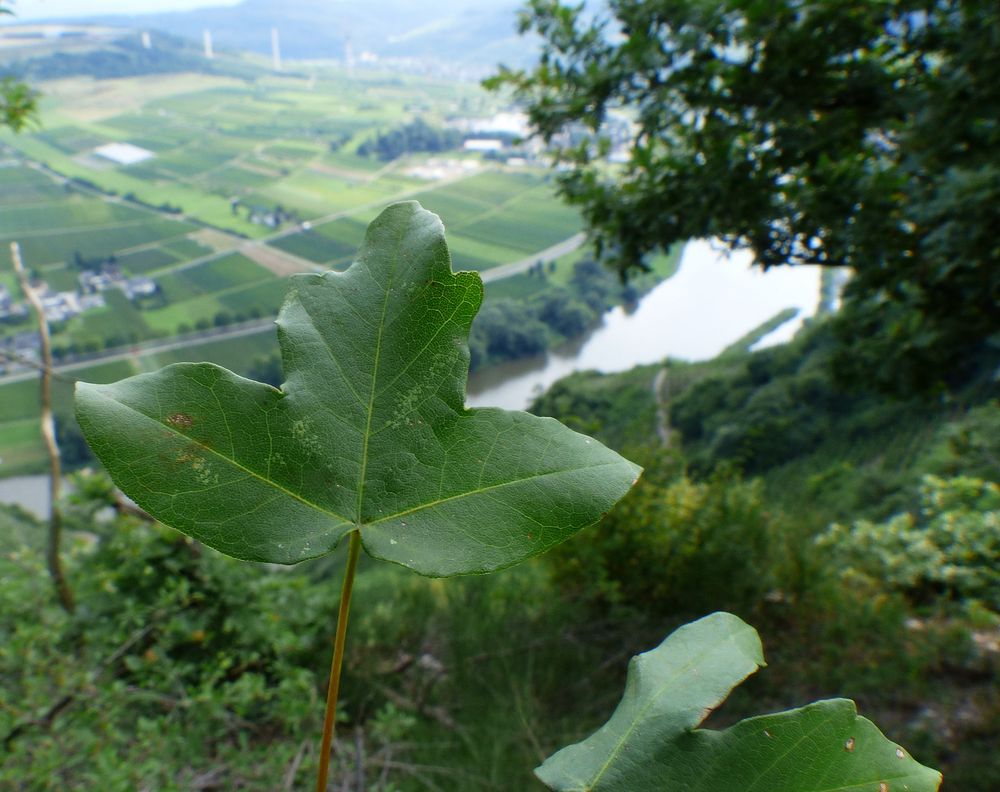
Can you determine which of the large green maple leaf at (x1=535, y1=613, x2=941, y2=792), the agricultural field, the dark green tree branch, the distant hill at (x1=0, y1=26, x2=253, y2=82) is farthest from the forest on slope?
the distant hill at (x1=0, y1=26, x2=253, y2=82)

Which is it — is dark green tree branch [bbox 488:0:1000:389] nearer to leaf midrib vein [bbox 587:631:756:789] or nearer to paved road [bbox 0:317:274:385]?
leaf midrib vein [bbox 587:631:756:789]

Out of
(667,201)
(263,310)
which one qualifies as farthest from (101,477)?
(263,310)

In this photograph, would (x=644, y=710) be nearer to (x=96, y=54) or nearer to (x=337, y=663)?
(x=337, y=663)

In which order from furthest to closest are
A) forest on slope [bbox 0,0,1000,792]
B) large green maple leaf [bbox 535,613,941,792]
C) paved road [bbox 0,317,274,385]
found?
1. paved road [bbox 0,317,274,385]
2. forest on slope [bbox 0,0,1000,792]
3. large green maple leaf [bbox 535,613,941,792]

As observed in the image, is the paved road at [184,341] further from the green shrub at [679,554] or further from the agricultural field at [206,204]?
the green shrub at [679,554]

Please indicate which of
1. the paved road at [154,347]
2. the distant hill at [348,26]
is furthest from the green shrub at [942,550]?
the distant hill at [348,26]

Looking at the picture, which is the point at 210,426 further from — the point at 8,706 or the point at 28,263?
the point at 28,263

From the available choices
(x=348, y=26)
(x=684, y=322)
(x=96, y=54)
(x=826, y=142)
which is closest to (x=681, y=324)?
(x=684, y=322)
